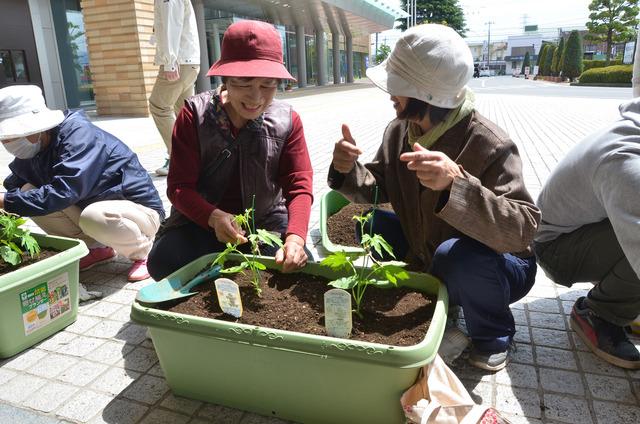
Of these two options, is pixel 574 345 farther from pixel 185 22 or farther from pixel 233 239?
pixel 185 22

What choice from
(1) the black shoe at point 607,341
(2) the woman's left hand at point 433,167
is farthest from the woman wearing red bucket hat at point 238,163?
(1) the black shoe at point 607,341

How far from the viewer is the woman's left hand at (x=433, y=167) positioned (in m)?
1.49

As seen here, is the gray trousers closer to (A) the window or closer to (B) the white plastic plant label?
(B) the white plastic plant label

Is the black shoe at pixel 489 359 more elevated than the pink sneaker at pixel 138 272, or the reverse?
the pink sneaker at pixel 138 272

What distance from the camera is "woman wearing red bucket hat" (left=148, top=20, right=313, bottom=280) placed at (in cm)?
186

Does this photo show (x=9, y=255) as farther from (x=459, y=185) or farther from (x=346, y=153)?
(x=459, y=185)

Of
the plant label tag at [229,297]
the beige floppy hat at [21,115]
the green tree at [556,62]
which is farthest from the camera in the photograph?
the green tree at [556,62]

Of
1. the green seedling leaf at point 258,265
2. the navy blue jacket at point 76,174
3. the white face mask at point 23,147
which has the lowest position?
the green seedling leaf at point 258,265

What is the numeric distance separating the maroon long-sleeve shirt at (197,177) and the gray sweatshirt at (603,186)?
1001 mm

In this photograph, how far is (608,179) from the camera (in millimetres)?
1577

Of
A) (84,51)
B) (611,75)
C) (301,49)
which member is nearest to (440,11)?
(611,75)

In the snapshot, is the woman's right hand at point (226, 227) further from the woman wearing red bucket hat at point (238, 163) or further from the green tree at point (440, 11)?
the green tree at point (440, 11)

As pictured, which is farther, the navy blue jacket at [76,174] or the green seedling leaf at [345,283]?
the navy blue jacket at [76,174]

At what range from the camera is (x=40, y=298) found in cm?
208
